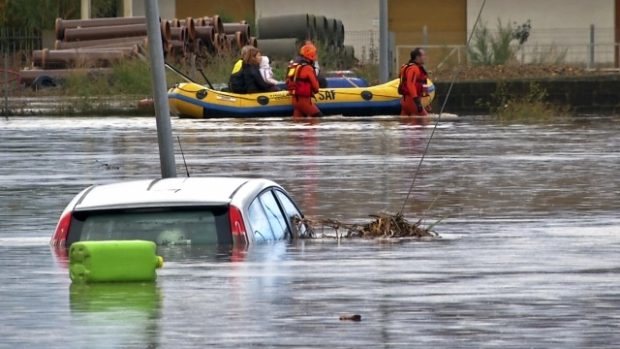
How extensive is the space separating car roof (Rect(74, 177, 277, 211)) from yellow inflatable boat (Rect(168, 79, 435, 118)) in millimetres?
25143

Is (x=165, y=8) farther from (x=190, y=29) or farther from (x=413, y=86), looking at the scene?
(x=413, y=86)

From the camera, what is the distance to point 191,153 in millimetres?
27359

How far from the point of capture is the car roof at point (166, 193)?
462 inches

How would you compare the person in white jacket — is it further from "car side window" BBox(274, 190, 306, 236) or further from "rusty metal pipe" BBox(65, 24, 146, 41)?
"car side window" BBox(274, 190, 306, 236)

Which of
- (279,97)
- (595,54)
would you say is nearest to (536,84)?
(279,97)

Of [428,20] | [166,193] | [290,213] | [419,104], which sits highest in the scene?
[166,193]

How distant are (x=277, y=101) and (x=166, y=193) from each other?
26295 mm

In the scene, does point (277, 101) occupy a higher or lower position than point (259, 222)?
lower

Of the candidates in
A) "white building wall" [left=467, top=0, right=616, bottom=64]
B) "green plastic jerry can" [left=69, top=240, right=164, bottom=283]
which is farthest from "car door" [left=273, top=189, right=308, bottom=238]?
"white building wall" [left=467, top=0, right=616, bottom=64]

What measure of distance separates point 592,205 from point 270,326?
31.7 ft

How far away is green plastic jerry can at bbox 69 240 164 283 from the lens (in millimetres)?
10727

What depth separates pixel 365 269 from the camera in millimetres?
11797

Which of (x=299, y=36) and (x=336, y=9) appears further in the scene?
(x=336, y=9)

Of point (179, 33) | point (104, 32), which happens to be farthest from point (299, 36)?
point (104, 32)
